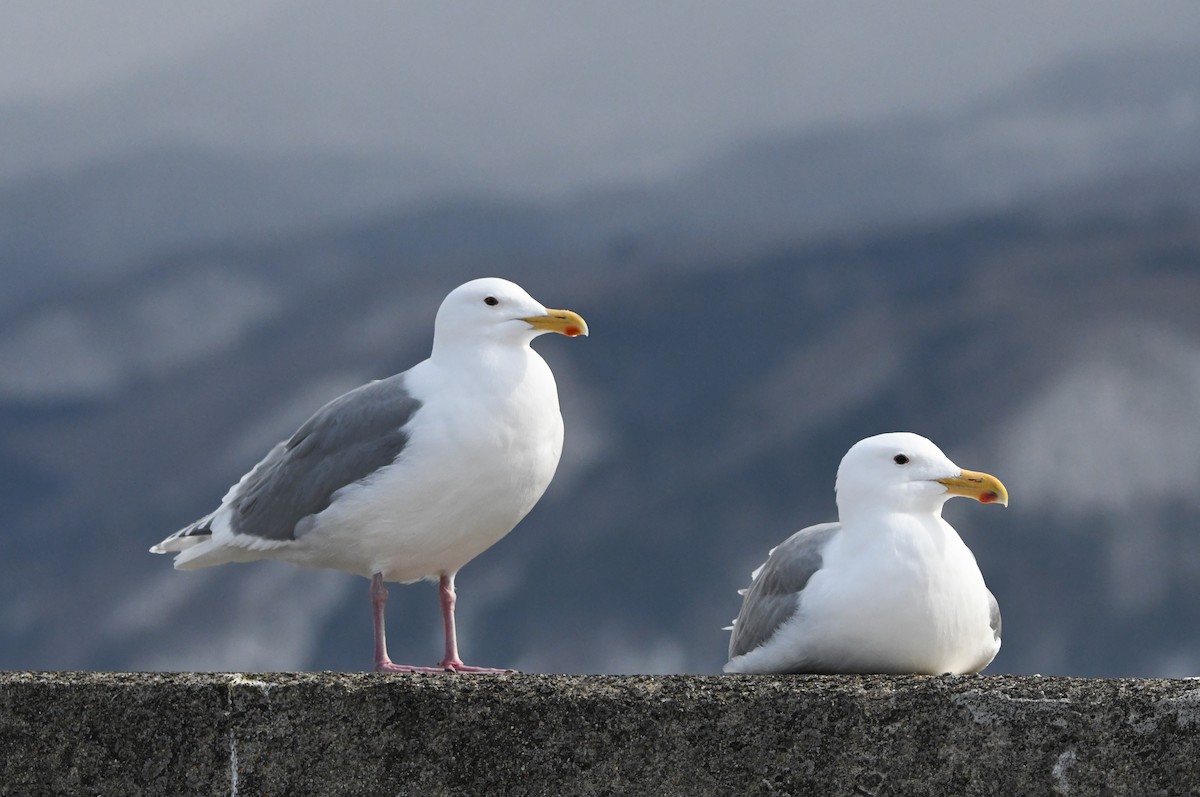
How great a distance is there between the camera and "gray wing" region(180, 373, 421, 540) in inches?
264

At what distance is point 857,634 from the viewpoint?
5.75 m

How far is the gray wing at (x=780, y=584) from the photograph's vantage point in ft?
19.7

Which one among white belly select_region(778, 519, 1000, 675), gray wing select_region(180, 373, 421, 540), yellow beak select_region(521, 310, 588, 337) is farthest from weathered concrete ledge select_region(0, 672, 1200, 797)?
yellow beak select_region(521, 310, 588, 337)

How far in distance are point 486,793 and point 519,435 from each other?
2177mm

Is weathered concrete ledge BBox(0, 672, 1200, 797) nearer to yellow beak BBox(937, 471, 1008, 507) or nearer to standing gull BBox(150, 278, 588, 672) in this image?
yellow beak BBox(937, 471, 1008, 507)

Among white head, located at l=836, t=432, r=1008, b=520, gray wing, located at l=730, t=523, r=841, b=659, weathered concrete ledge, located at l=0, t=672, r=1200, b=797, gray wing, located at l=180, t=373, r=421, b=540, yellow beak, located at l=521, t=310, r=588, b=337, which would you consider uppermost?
yellow beak, located at l=521, t=310, r=588, b=337

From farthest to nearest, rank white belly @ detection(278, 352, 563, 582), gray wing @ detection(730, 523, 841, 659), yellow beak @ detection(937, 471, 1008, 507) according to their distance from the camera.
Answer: white belly @ detection(278, 352, 563, 582) → gray wing @ detection(730, 523, 841, 659) → yellow beak @ detection(937, 471, 1008, 507)

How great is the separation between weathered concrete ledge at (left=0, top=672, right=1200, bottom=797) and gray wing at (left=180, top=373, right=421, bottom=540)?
6.42 feet

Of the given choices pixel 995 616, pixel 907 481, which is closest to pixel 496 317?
pixel 907 481

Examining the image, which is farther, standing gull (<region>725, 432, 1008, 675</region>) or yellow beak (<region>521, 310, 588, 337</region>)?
yellow beak (<region>521, 310, 588, 337</region>)

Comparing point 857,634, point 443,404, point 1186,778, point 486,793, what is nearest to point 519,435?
point 443,404

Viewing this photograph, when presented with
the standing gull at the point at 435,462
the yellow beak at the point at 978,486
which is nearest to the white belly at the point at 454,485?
the standing gull at the point at 435,462

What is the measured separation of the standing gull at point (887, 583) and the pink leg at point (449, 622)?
1.41 m

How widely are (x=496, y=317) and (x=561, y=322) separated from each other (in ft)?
1.00
